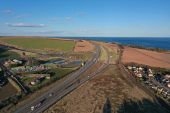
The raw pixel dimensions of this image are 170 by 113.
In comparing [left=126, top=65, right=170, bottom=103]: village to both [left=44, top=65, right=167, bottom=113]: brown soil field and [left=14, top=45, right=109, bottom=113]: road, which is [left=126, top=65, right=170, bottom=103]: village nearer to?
[left=44, top=65, right=167, bottom=113]: brown soil field

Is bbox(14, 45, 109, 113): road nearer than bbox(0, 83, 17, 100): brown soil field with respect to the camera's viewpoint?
Yes

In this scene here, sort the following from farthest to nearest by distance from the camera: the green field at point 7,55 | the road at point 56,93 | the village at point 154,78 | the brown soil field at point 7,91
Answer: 1. the green field at point 7,55
2. the village at point 154,78
3. the brown soil field at point 7,91
4. the road at point 56,93

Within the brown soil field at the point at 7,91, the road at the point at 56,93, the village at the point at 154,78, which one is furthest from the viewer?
the village at the point at 154,78

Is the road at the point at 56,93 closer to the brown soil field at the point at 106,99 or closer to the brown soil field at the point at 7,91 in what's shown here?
the brown soil field at the point at 106,99

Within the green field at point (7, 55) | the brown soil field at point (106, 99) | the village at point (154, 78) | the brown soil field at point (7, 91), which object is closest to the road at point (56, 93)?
the brown soil field at point (106, 99)

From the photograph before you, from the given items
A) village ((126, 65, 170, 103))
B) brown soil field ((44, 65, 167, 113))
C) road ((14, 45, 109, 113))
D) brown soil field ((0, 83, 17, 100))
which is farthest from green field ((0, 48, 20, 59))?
brown soil field ((44, 65, 167, 113))

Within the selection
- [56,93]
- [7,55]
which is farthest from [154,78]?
[7,55]
